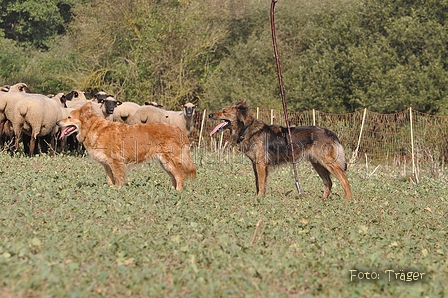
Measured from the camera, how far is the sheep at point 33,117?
19125 mm

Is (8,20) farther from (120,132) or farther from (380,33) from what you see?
(120,132)

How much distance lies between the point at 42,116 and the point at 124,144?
843 cm

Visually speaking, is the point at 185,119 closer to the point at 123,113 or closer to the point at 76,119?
the point at 123,113

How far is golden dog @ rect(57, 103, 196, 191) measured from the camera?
11.6 metres

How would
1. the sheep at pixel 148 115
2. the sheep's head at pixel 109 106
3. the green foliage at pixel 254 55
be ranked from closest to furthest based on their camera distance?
1. the sheep's head at pixel 109 106
2. the sheep at pixel 148 115
3. the green foliage at pixel 254 55

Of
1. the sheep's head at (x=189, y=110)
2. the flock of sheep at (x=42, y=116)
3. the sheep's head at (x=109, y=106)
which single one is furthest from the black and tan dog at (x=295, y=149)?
the sheep's head at (x=189, y=110)

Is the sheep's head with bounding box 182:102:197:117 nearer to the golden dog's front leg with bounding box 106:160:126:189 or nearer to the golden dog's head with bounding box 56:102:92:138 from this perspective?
the golden dog's head with bounding box 56:102:92:138

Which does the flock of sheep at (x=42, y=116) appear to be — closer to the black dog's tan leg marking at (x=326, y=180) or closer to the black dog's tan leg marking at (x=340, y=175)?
the black dog's tan leg marking at (x=326, y=180)

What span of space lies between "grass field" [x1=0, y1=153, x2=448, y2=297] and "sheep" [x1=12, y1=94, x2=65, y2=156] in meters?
6.43

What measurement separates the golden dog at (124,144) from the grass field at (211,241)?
18.9 inches

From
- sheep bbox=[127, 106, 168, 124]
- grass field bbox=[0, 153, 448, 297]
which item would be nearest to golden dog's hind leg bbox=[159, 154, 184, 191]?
grass field bbox=[0, 153, 448, 297]

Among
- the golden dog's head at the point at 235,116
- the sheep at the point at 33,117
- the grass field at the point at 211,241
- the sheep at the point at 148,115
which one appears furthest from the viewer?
the sheep at the point at 148,115

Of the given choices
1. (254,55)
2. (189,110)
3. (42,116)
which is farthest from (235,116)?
(254,55)

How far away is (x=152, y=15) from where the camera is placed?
36.7 meters
